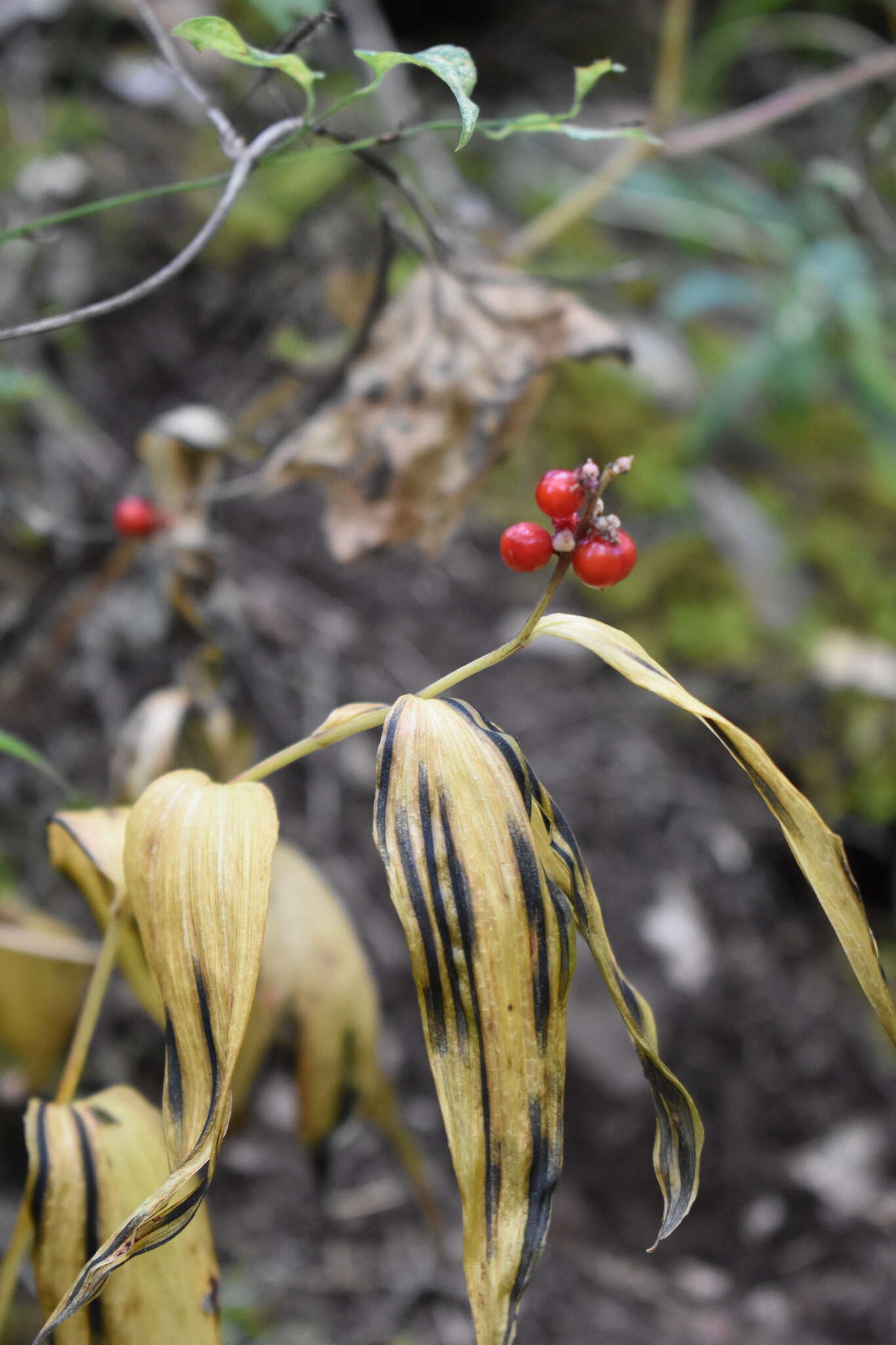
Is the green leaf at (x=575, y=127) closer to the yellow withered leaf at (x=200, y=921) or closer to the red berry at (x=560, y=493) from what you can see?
the red berry at (x=560, y=493)

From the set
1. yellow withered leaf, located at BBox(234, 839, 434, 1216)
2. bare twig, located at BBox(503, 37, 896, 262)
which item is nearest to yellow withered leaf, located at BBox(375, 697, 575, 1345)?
yellow withered leaf, located at BBox(234, 839, 434, 1216)

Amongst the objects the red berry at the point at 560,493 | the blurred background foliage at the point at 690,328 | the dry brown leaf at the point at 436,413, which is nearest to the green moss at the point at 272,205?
the blurred background foliage at the point at 690,328

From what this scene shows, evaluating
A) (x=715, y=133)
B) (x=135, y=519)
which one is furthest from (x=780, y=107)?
(x=135, y=519)

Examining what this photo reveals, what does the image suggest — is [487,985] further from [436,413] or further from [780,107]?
[780,107]

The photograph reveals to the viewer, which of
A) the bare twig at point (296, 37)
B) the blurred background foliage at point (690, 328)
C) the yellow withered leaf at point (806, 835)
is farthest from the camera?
the blurred background foliage at point (690, 328)

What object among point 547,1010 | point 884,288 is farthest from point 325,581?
point 884,288

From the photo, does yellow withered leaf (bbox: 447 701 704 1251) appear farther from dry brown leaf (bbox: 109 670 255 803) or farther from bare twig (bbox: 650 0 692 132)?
bare twig (bbox: 650 0 692 132)
